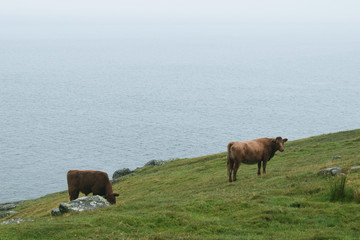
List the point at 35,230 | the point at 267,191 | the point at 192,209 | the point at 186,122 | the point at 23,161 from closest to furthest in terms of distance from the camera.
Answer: the point at 35,230, the point at 192,209, the point at 267,191, the point at 23,161, the point at 186,122

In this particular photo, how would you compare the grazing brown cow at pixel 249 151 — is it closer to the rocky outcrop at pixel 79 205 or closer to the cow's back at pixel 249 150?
the cow's back at pixel 249 150

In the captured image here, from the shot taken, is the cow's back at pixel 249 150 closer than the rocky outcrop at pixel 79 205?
No

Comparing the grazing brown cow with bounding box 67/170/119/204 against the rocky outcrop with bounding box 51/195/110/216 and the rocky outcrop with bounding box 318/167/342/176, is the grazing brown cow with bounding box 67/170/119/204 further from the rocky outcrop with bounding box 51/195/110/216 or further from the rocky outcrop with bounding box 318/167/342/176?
the rocky outcrop with bounding box 318/167/342/176

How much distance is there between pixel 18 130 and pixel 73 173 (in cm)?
13121

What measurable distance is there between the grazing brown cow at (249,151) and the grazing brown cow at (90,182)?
25.5ft

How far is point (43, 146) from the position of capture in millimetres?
136000

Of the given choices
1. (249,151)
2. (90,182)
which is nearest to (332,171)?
(249,151)

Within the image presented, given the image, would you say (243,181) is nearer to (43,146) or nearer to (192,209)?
(192,209)

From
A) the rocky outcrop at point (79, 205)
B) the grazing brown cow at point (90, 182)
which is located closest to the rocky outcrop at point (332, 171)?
the rocky outcrop at point (79, 205)

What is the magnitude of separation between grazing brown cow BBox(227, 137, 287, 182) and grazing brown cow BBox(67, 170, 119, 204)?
7.76 m

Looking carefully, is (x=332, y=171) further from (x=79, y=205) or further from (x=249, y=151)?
(x=79, y=205)

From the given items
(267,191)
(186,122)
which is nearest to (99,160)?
(186,122)

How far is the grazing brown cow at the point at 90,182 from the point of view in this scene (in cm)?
2880

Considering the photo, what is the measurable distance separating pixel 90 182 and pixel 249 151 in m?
10.2
